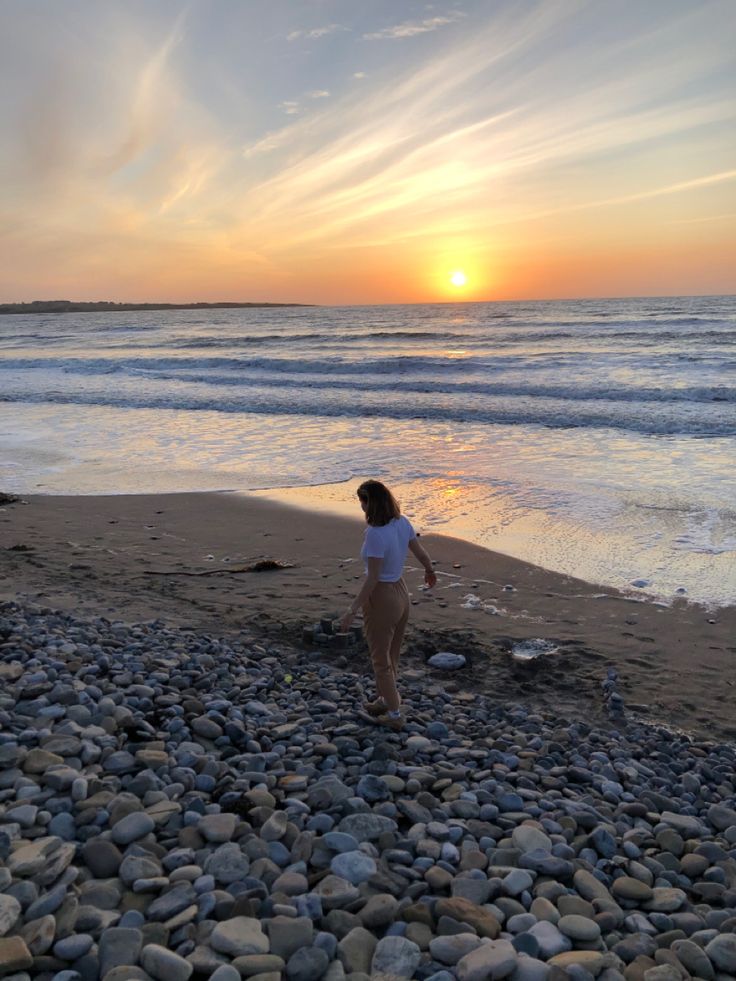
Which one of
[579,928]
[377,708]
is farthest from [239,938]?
[377,708]

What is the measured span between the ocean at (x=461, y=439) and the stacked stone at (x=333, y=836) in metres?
3.35

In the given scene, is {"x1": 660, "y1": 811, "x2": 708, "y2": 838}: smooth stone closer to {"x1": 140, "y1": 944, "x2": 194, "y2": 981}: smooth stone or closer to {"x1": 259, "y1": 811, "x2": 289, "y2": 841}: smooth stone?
{"x1": 259, "y1": 811, "x2": 289, "y2": 841}: smooth stone

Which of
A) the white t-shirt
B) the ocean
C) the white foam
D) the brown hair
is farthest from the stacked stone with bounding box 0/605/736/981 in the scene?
the ocean

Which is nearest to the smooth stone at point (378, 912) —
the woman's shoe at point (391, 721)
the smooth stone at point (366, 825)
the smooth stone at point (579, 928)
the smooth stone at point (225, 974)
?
the smooth stone at point (366, 825)

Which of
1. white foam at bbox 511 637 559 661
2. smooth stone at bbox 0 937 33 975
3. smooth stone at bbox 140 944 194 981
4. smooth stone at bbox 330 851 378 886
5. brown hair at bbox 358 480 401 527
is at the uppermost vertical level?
brown hair at bbox 358 480 401 527

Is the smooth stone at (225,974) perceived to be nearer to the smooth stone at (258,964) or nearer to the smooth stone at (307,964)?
the smooth stone at (258,964)

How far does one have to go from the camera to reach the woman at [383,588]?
448cm

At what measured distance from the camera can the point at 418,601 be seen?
22.8 feet

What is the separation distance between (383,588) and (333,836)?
63.0 inches

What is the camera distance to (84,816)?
327cm

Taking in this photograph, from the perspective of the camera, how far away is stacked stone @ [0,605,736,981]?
2.68 m

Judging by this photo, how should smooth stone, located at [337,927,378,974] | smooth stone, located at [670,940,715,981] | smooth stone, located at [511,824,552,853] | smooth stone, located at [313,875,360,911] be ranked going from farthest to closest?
smooth stone, located at [511,824,552,853], smooth stone, located at [313,875,360,911], smooth stone, located at [670,940,715,981], smooth stone, located at [337,927,378,974]

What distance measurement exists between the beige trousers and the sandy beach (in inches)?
39.3

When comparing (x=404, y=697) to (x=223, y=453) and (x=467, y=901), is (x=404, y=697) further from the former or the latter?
(x=223, y=453)
